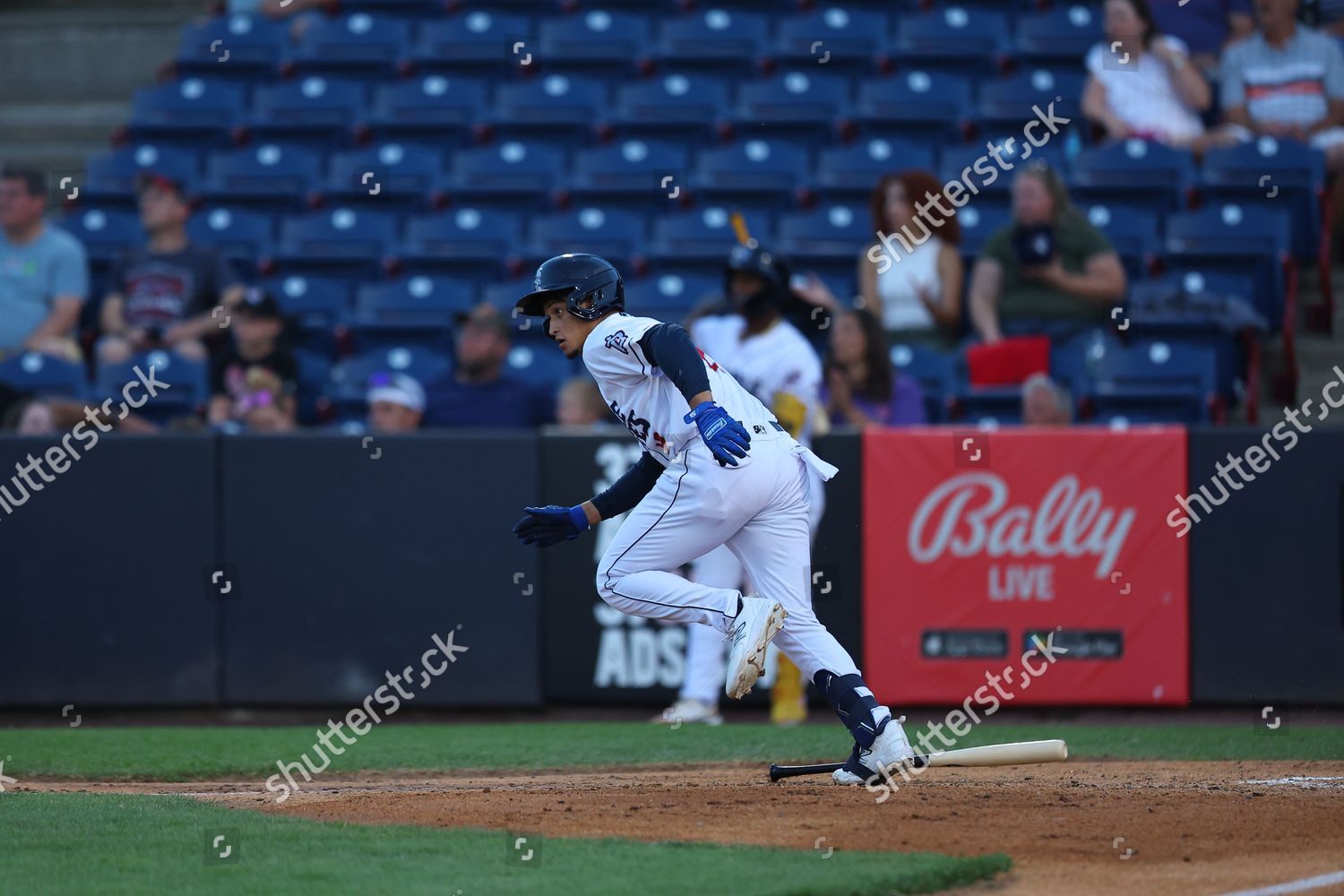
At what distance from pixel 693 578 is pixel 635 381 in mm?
2888

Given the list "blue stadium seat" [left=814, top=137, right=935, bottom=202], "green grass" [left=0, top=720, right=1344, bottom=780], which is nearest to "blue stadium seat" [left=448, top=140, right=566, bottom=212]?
"blue stadium seat" [left=814, top=137, right=935, bottom=202]

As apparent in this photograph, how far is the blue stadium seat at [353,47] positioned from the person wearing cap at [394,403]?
4471mm

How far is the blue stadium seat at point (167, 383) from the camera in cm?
1026

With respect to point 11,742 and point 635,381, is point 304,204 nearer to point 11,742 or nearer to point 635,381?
point 11,742

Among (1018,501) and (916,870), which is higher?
(1018,501)

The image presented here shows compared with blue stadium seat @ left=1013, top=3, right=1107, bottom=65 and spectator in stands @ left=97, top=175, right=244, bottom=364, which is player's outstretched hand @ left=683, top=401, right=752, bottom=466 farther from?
blue stadium seat @ left=1013, top=3, right=1107, bottom=65

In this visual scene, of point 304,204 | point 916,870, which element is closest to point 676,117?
point 304,204

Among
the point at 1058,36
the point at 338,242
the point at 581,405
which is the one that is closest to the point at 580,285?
the point at 581,405

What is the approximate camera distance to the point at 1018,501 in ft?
29.5

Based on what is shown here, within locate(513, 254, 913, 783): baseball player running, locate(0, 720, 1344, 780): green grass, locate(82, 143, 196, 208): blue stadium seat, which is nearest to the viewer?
locate(513, 254, 913, 783): baseball player running

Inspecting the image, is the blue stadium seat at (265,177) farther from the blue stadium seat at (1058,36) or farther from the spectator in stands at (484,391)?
the blue stadium seat at (1058,36)

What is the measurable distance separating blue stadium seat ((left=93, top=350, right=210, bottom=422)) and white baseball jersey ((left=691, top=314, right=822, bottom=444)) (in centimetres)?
339

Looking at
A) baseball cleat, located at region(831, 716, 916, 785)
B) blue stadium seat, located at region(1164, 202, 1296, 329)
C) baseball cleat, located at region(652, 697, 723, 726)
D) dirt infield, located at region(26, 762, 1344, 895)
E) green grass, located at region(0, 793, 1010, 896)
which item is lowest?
baseball cleat, located at region(652, 697, 723, 726)

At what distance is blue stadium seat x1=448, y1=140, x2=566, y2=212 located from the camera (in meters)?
12.1
